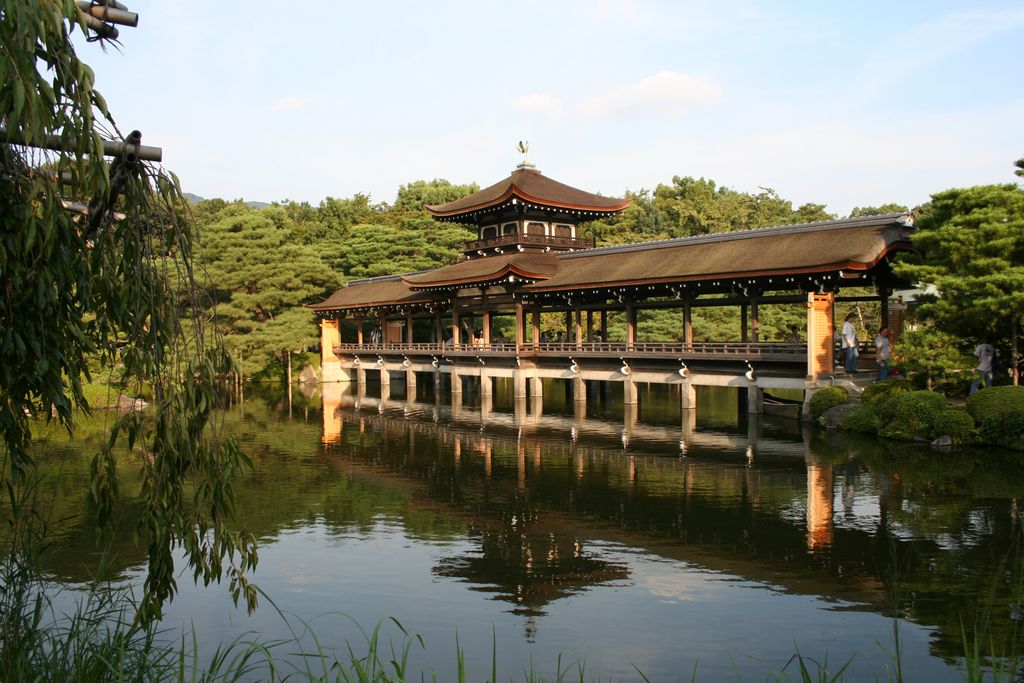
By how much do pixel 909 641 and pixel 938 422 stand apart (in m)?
11.6

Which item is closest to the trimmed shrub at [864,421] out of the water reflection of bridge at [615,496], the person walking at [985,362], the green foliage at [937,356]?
the water reflection of bridge at [615,496]

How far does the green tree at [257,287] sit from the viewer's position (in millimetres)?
37375

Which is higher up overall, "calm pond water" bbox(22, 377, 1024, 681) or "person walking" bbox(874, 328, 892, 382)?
"person walking" bbox(874, 328, 892, 382)

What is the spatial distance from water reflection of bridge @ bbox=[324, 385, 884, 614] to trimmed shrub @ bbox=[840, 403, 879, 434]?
1079 millimetres

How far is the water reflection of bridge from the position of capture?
386 inches

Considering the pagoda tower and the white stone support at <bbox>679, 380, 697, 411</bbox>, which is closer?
the white stone support at <bbox>679, 380, 697, 411</bbox>

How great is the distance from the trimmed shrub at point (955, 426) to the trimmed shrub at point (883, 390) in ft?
6.81

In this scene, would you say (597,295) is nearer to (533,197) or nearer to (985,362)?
(533,197)

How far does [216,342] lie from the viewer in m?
4.71

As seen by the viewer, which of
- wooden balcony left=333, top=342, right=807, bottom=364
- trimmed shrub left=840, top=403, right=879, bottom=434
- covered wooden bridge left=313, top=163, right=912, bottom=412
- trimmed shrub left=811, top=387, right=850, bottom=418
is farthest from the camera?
wooden balcony left=333, top=342, right=807, bottom=364

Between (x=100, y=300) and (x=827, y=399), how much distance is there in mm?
19337

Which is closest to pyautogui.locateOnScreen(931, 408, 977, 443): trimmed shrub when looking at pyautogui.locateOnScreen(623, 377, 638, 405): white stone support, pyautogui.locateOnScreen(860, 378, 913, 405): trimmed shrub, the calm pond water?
the calm pond water

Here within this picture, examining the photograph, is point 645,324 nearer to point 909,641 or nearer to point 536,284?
point 536,284

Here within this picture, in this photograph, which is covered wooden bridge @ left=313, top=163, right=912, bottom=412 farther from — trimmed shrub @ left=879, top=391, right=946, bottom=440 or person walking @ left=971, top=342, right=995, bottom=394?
person walking @ left=971, top=342, right=995, bottom=394
